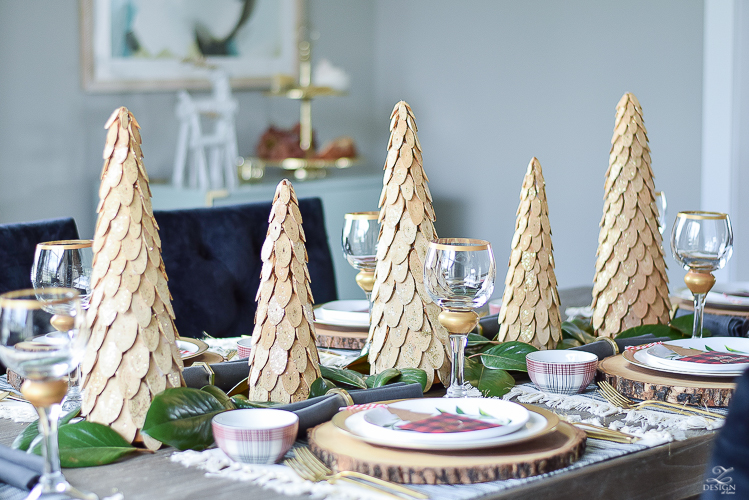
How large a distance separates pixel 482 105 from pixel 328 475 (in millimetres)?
3112

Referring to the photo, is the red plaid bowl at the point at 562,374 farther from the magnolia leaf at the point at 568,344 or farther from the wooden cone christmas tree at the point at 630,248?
the wooden cone christmas tree at the point at 630,248

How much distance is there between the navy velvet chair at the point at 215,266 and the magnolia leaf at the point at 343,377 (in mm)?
762

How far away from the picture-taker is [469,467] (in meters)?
0.67

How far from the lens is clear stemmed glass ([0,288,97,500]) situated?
0.63 m

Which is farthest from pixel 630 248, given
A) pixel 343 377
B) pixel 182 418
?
pixel 182 418

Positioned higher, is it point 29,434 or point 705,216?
point 705,216

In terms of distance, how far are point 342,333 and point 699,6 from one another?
210cm

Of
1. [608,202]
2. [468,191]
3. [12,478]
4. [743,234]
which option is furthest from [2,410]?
[468,191]

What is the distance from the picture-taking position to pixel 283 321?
895mm

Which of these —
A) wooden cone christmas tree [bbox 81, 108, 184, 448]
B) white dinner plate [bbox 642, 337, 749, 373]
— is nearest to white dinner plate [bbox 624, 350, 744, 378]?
white dinner plate [bbox 642, 337, 749, 373]

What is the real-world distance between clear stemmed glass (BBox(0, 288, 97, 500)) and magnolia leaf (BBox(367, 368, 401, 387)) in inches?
15.1

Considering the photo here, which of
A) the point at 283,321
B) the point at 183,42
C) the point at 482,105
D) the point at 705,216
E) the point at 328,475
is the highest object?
the point at 183,42

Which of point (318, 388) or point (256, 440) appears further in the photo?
point (318, 388)

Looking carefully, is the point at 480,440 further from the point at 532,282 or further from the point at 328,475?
the point at 532,282
